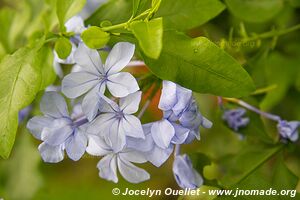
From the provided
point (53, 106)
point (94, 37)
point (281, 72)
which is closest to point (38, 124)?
point (53, 106)

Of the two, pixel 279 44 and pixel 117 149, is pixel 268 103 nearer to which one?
pixel 279 44

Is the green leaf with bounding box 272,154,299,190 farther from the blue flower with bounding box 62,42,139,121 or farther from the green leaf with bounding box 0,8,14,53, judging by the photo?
the green leaf with bounding box 0,8,14,53

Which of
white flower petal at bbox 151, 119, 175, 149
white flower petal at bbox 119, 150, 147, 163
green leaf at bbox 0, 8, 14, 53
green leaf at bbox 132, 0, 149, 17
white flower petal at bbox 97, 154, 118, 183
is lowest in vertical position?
white flower petal at bbox 97, 154, 118, 183

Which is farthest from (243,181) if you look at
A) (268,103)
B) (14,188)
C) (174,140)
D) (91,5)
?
(14,188)

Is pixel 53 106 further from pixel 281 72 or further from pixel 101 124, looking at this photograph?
pixel 281 72

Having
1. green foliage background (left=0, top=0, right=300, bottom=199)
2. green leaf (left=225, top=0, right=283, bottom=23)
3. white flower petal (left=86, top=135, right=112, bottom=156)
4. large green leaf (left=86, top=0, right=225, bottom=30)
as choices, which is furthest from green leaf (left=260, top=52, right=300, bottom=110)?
white flower petal (left=86, top=135, right=112, bottom=156)

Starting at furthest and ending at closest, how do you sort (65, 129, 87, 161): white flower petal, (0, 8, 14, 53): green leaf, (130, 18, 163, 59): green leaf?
(0, 8, 14, 53): green leaf → (65, 129, 87, 161): white flower petal → (130, 18, 163, 59): green leaf

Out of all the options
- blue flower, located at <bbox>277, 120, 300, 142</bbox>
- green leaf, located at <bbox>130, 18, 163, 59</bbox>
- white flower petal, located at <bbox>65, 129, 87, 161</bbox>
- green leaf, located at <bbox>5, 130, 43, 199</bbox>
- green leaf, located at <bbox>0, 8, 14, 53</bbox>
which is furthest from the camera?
green leaf, located at <bbox>5, 130, 43, 199</bbox>
